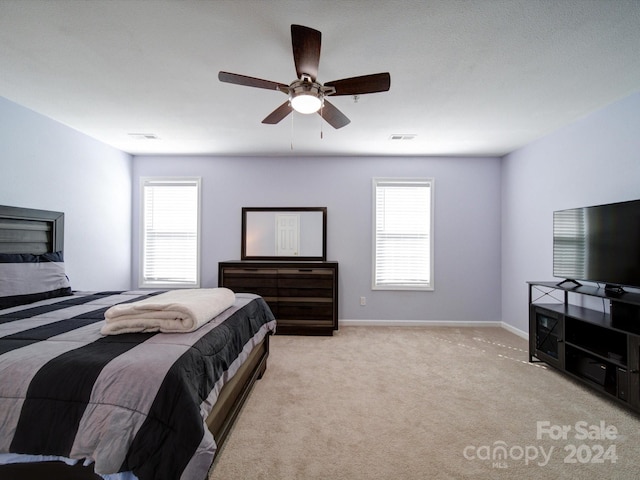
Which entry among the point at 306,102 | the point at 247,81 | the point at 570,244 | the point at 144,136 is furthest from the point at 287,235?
the point at 570,244

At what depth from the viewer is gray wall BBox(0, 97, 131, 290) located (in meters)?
2.83

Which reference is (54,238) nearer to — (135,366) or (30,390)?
(30,390)

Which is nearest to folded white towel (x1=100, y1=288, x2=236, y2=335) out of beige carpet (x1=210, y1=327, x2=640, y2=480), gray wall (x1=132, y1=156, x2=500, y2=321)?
beige carpet (x1=210, y1=327, x2=640, y2=480)

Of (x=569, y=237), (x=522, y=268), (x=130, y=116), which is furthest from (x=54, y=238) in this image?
(x=522, y=268)

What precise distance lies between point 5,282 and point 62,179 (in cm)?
148

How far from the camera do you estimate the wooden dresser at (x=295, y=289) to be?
12.9ft

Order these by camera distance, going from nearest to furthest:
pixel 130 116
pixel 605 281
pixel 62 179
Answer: pixel 605 281, pixel 130 116, pixel 62 179

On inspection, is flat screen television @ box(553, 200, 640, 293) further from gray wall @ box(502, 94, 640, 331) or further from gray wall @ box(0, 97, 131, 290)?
gray wall @ box(0, 97, 131, 290)

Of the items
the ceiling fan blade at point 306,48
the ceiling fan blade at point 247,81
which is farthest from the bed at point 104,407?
the ceiling fan blade at point 306,48

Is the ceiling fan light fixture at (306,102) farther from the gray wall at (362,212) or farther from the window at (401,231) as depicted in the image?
the window at (401,231)

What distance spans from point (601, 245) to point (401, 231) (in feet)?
7.47

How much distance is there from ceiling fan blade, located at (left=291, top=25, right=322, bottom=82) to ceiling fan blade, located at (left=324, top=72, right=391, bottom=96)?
0.16 metres

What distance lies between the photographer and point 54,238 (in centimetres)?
320

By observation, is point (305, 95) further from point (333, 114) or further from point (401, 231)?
point (401, 231)
